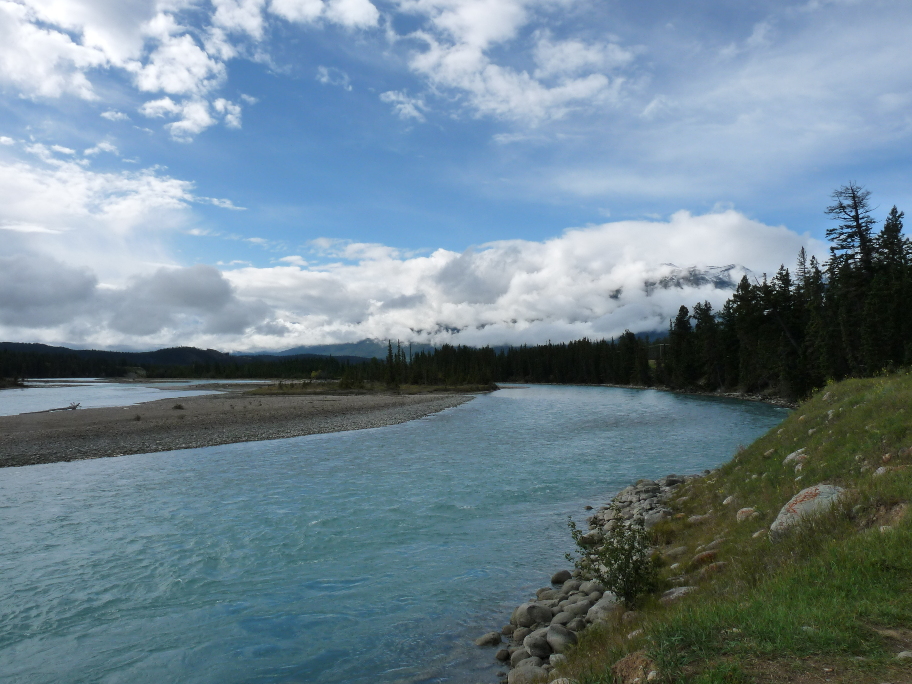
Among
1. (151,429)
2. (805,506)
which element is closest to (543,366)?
(151,429)

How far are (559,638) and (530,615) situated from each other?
4.55ft

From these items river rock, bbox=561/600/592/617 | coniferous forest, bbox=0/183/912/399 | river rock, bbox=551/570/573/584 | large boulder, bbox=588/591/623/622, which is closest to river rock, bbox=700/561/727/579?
large boulder, bbox=588/591/623/622

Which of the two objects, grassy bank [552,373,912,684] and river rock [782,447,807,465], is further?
river rock [782,447,807,465]

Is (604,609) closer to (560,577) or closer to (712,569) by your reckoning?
(712,569)

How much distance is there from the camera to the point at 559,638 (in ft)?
27.8

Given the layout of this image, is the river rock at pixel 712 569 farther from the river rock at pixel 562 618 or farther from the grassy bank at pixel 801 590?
the river rock at pixel 562 618

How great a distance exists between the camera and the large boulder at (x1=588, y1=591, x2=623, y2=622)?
8891 mm

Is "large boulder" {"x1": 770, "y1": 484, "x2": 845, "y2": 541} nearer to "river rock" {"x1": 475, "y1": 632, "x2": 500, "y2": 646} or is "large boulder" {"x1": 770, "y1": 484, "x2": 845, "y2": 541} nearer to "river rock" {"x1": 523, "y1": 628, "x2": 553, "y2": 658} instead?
"river rock" {"x1": 523, "y1": 628, "x2": 553, "y2": 658}

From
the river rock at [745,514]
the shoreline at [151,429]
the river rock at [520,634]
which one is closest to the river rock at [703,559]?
the river rock at [745,514]

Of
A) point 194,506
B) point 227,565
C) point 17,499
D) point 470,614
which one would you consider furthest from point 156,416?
point 470,614

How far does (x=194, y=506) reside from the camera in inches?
756

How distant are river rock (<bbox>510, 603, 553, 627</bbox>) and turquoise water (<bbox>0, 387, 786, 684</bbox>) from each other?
0.63 metres

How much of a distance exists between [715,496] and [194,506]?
17.6 m

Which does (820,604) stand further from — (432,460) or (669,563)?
(432,460)
